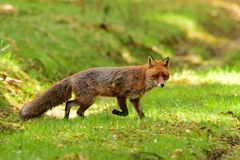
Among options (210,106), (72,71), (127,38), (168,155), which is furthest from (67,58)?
(168,155)

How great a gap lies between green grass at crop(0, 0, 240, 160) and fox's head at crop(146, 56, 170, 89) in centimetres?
77

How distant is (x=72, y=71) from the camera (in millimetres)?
22750

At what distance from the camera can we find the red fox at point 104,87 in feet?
48.0

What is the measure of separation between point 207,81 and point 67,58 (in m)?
5.73

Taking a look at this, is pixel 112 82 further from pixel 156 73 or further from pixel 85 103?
pixel 156 73

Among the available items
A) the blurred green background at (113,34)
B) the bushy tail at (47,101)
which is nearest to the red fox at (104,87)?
the bushy tail at (47,101)

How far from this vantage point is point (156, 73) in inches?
571

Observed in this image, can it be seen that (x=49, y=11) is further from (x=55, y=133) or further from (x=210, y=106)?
(x=55, y=133)

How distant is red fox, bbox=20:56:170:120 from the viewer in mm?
14641

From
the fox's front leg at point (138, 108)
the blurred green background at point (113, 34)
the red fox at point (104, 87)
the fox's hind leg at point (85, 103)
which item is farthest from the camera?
the blurred green background at point (113, 34)

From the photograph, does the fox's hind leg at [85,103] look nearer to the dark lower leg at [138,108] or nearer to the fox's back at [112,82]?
the fox's back at [112,82]

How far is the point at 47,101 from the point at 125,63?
489 inches

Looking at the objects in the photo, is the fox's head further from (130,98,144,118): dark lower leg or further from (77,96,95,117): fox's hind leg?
(77,96,95,117): fox's hind leg

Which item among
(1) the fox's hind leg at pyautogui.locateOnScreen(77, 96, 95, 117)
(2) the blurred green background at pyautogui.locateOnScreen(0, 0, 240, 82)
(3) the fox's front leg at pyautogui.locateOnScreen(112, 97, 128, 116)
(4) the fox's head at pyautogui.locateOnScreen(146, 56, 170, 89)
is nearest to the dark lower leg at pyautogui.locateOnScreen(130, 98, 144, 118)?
(3) the fox's front leg at pyautogui.locateOnScreen(112, 97, 128, 116)
